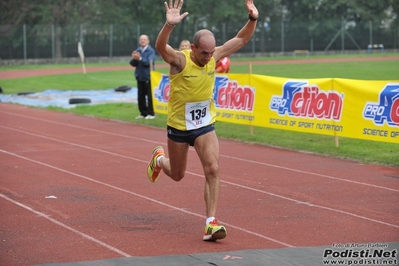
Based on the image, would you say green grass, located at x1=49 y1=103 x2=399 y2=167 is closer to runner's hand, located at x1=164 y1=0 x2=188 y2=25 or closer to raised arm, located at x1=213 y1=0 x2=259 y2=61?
raised arm, located at x1=213 y1=0 x2=259 y2=61

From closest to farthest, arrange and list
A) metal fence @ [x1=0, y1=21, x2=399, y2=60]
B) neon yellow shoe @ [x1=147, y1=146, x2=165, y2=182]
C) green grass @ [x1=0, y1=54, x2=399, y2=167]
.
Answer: neon yellow shoe @ [x1=147, y1=146, x2=165, y2=182] → green grass @ [x1=0, y1=54, x2=399, y2=167] → metal fence @ [x1=0, y1=21, x2=399, y2=60]

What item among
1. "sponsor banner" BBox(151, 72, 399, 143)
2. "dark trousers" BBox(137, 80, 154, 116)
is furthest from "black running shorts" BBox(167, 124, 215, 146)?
"dark trousers" BBox(137, 80, 154, 116)

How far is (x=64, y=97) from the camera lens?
28.6m

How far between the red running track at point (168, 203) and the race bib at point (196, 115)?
115 centimetres

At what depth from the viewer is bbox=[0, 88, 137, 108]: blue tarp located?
26.7 metres

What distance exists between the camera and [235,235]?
8.34 metres

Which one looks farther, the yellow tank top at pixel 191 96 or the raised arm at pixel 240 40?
the raised arm at pixel 240 40

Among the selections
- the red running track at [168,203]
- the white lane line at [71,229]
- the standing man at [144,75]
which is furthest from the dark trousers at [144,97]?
the white lane line at [71,229]

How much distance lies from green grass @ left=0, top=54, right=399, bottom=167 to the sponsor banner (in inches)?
14.6

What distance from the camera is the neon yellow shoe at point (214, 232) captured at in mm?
7840

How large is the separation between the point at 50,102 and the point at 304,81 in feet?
43.9

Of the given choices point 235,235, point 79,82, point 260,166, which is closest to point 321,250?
point 235,235

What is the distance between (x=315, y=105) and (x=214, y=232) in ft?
25.9

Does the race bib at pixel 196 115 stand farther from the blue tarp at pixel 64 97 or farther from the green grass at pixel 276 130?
the blue tarp at pixel 64 97
